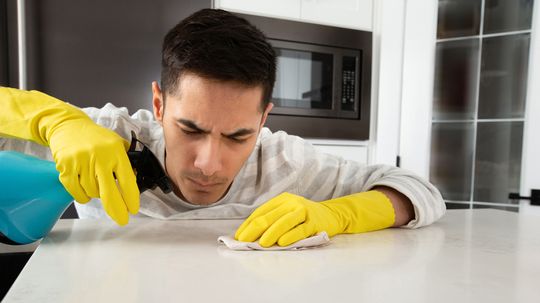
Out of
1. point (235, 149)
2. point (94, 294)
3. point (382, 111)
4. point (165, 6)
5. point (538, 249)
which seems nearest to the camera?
point (94, 294)

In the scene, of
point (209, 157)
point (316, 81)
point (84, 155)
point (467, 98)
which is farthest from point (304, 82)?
point (84, 155)

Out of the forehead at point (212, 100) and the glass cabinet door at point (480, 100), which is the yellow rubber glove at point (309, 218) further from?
the glass cabinet door at point (480, 100)

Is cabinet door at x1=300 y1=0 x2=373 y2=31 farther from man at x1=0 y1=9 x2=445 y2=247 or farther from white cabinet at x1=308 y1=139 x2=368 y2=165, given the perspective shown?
man at x1=0 y1=9 x2=445 y2=247

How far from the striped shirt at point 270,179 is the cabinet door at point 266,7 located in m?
0.91

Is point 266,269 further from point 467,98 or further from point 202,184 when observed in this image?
point 467,98

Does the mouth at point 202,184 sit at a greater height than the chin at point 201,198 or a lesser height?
greater

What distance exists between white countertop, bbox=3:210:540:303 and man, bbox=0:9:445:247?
0.23 ft

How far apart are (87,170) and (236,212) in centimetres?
41

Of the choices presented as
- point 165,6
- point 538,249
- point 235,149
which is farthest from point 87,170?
point 165,6

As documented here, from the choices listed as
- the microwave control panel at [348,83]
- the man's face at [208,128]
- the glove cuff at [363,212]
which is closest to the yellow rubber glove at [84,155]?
the man's face at [208,128]

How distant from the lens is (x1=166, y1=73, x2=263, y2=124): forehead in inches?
29.8

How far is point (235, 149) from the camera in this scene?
819 millimetres

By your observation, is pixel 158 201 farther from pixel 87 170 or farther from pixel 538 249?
pixel 538 249

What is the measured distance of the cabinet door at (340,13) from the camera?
2053mm
